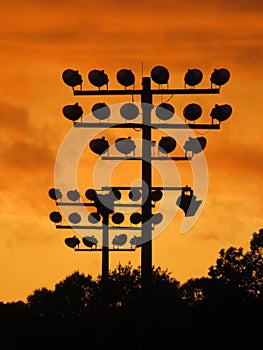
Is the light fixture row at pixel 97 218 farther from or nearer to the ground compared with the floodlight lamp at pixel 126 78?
farther from the ground

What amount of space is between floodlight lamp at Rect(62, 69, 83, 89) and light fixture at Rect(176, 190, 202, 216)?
4.10m

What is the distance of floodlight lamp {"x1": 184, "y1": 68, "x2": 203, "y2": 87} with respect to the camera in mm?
36594

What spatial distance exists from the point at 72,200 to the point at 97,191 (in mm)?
862

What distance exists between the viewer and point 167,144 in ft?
123

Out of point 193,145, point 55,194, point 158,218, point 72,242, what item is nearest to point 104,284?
point 55,194

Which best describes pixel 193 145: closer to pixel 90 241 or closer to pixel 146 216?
pixel 146 216

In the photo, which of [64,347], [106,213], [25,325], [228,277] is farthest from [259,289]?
[106,213]

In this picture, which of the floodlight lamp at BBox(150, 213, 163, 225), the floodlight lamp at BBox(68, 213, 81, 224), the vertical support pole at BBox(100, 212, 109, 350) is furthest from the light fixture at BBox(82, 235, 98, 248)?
the floodlight lamp at BBox(150, 213, 163, 225)

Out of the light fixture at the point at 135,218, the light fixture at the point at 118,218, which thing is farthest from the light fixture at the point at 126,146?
the light fixture at the point at 118,218

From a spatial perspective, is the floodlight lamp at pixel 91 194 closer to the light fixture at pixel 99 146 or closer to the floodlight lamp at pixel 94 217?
the floodlight lamp at pixel 94 217

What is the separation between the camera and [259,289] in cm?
12688

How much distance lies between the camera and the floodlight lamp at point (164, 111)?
36.7m

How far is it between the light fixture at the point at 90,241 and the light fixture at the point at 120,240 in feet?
2.34

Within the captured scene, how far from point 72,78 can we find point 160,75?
2169 mm
